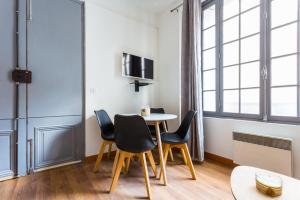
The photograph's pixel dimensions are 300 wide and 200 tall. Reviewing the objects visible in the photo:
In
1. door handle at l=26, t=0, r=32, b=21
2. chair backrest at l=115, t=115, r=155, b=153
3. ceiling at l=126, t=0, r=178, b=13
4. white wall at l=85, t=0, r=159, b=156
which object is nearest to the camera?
chair backrest at l=115, t=115, r=155, b=153

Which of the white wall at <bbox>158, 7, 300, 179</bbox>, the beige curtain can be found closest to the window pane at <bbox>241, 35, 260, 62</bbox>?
the beige curtain

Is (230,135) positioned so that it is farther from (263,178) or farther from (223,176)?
(263,178)

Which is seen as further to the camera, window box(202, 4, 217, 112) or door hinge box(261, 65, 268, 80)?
window box(202, 4, 217, 112)

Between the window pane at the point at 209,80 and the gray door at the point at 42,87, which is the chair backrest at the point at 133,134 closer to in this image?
the gray door at the point at 42,87

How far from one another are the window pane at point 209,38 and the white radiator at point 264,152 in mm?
1512

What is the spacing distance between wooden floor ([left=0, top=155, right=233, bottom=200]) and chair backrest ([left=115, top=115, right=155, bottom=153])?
1.64 feet

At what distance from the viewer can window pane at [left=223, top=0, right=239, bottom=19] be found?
2.48m

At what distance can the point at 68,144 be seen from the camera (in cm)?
254

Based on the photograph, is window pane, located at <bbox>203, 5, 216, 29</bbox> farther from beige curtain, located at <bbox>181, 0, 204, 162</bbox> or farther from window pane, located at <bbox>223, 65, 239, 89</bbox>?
window pane, located at <bbox>223, 65, 239, 89</bbox>

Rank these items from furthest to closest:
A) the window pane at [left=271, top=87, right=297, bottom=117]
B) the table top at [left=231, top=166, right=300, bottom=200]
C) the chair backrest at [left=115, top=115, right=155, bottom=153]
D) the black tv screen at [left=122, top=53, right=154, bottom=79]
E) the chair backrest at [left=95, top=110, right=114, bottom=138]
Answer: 1. the black tv screen at [left=122, top=53, right=154, bottom=79]
2. the chair backrest at [left=95, top=110, right=114, bottom=138]
3. the window pane at [left=271, top=87, right=297, bottom=117]
4. the chair backrest at [left=115, top=115, right=155, bottom=153]
5. the table top at [left=231, top=166, right=300, bottom=200]

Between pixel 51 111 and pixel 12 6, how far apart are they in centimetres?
142

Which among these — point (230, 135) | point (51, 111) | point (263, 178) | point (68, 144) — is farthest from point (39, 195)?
point (230, 135)

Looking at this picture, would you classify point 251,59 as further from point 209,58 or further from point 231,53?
point 209,58

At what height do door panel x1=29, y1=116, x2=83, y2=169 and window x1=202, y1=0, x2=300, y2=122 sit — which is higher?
window x1=202, y1=0, x2=300, y2=122
